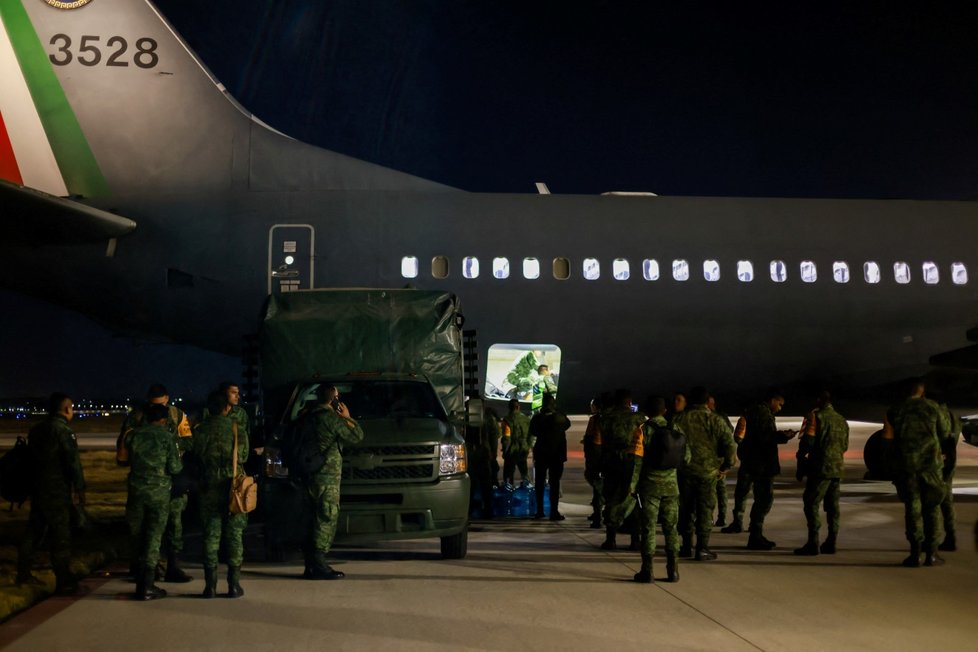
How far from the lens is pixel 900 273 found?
64.9 ft

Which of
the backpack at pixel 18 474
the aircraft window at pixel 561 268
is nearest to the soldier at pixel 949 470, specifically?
the backpack at pixel 18 474

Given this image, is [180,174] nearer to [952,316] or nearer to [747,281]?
[747,281]

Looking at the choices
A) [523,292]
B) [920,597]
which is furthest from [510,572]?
[523,292]

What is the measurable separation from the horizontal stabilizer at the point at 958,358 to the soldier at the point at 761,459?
9.66m

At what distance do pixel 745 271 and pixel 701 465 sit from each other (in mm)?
9696

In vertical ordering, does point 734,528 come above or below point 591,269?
below

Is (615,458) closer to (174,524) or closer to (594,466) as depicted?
(594,466)

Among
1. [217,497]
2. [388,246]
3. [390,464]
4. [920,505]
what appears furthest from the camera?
[388,246]

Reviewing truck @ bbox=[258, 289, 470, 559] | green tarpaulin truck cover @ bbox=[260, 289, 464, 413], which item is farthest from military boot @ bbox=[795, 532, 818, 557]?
green tarpaulin truck cover @ bbox=[260, 289, 464, 413]

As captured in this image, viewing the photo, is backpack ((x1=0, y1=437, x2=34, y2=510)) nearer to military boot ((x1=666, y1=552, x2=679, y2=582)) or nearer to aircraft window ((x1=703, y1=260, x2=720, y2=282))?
military boot ((x1=666, y1=552, x2=679, y2=582))

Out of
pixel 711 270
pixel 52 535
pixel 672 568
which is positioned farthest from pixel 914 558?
pixel 711 270

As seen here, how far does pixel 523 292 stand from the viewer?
18531mm

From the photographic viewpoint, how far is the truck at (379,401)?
9539 millimetres

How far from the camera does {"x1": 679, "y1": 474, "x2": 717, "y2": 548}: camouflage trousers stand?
10.2m
